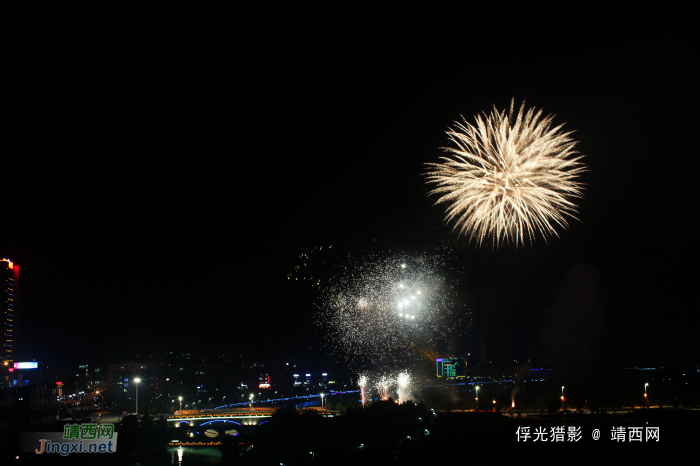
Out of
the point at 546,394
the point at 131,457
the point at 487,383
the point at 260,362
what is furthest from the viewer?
the point at 260,362

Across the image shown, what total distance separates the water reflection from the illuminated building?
39.6 metres

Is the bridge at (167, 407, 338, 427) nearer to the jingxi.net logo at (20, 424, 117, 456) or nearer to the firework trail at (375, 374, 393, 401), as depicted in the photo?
the jingxi.net logo at (20, 424, 117, 456)

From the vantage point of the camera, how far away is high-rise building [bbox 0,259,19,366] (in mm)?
80875

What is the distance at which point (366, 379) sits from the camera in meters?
74.7

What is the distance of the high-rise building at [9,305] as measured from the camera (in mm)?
80875

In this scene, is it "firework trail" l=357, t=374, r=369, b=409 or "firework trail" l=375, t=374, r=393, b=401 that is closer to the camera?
"firework trail" l=375, t=374, r=393, b=401

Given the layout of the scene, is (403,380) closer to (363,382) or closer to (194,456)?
(363,382)

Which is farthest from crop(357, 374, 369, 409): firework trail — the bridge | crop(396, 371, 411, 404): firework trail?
the bridge

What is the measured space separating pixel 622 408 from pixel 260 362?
5646cm

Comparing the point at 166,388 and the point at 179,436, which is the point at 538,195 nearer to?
the point at 179,436

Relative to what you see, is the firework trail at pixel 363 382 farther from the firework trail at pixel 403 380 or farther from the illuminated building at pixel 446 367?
the illuminated building at pixel 446 367

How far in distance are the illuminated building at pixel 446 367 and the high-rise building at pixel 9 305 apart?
68.6m

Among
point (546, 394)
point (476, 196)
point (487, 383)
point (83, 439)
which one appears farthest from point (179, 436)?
point (487, 383)

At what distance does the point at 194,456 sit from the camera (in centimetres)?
3403
